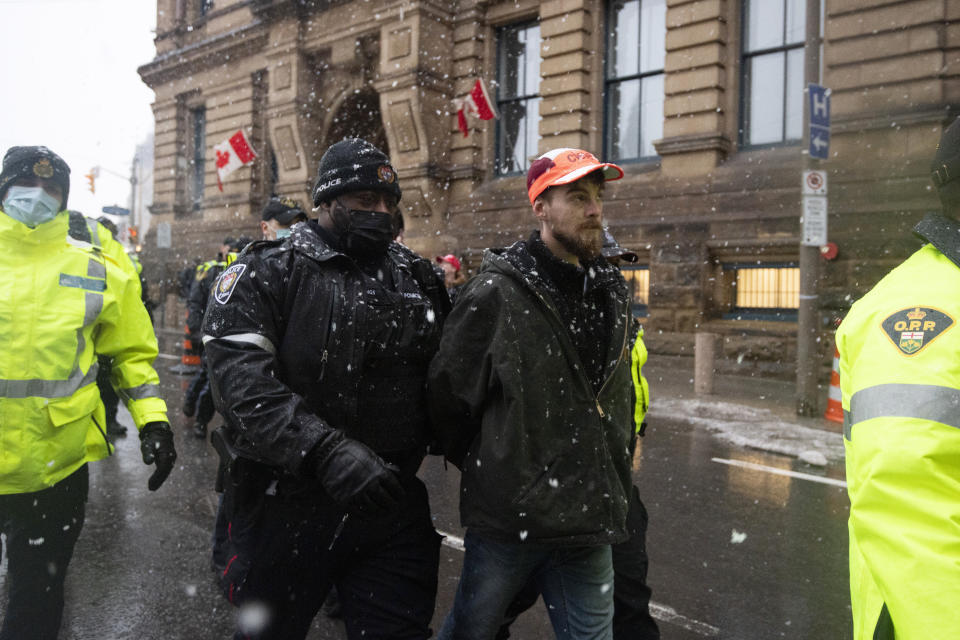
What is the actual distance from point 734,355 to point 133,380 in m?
11.3

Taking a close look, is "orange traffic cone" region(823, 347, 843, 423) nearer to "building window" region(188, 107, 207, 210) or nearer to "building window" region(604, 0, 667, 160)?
"building window" region(604, 0, 667, 160)

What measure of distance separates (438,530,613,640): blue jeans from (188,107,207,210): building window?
83.1 ft

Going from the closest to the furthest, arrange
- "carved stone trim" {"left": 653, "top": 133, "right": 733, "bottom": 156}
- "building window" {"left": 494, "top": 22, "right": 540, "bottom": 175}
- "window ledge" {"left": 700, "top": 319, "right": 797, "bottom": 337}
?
1. "window ledge" {"left": 700, "top": 319, "right": 797, "bottom": 337}
2. "carved stone trim" {"left": 653, "top": 133, "right": 733, "bottom": 156}
3. "building window" {"left": 494, "top": 22, "right": 540, "bottom": 175}

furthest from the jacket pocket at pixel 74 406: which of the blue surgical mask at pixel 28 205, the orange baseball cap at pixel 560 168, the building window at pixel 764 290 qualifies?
the building window at pixel 764 290

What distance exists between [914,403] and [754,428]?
309 inches

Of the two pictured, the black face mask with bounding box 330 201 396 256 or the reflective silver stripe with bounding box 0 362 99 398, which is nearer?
the black face mask with bounding box 330 201 396 256

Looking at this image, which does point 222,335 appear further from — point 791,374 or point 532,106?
point 532,106

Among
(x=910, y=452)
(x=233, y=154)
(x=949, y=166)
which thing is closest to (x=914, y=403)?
(x=910, y=452)

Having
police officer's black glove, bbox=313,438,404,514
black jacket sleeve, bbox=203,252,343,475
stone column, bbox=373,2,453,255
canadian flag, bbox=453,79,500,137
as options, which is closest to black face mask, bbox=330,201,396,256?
black jacket sleeve, bbox=203,252,343,475

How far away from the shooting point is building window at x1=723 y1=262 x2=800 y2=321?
12.6 metres

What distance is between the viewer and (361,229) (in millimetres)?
2531

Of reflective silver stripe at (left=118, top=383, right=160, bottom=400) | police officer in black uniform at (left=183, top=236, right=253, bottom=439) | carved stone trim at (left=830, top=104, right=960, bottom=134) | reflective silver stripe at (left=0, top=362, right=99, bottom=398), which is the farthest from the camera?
carved stone trim at (left=830, top=104, right=960, bottom=134)

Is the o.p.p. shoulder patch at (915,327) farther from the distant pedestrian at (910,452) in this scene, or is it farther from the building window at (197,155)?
the building window at (197,155)

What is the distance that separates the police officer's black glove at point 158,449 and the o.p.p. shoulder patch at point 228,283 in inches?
33.1
